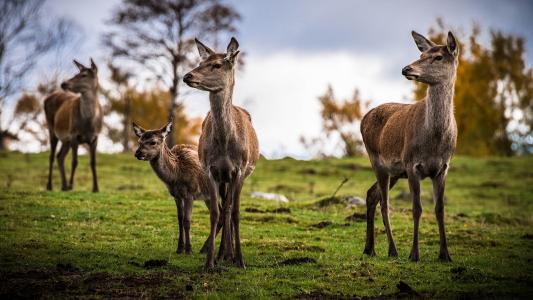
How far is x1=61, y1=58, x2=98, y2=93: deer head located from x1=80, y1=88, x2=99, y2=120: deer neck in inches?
4.7

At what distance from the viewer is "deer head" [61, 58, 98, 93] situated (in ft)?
57.4

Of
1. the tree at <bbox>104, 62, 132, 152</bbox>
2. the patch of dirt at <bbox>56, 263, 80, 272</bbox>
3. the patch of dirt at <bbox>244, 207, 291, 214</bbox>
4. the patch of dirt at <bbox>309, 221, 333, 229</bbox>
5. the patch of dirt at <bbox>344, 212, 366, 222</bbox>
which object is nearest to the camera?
the patch of dirt at <bbox>56, 263, 80, 272</bbox>

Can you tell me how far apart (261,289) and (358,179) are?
19.1 meters

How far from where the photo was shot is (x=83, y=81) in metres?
17.7

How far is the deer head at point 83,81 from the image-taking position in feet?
57.4

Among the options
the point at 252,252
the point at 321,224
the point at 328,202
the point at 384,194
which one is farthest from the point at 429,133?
the point at 328,202

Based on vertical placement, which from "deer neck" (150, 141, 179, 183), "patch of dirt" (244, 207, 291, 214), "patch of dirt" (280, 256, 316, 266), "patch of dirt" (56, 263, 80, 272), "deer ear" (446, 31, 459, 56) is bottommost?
"patch of dirt" (56, 263, 80, 272)

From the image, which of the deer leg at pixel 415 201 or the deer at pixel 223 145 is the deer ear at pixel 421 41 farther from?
the deer at pixel 223 145

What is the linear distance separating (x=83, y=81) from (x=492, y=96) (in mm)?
33549

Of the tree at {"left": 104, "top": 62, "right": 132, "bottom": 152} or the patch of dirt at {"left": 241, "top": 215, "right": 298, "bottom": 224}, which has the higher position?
the tree at {"left": 104, "top": 62, "right": 132, "bottom": 152}

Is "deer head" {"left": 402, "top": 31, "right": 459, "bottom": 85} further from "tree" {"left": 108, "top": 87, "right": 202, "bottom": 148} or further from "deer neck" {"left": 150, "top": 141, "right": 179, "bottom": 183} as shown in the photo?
"tree" {"left": 108, "top": 87, "right": 202, "bottom": 148}

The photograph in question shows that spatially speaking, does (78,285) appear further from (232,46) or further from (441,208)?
(441,208)

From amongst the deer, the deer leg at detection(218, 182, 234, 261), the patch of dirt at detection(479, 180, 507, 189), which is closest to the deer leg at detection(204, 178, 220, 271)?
the deer

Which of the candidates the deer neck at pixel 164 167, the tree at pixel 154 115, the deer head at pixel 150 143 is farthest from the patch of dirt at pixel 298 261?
the tree at pixel 154 115
